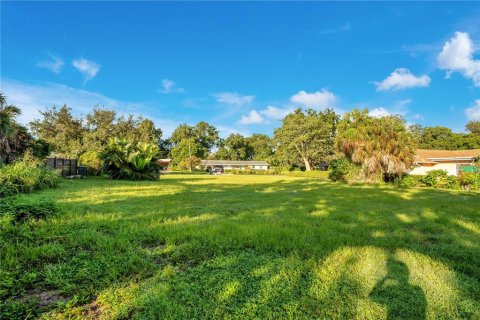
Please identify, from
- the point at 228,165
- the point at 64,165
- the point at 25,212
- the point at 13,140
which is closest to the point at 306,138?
the point at 228,165

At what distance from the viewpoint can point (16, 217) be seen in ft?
13.4

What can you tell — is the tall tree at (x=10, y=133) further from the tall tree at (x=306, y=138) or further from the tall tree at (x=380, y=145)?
the tall tree at (x=306, y=138)

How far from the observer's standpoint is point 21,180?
8.40 meters

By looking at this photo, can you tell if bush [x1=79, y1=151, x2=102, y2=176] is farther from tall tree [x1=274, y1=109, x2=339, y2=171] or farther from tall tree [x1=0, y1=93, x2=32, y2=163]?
tall tree [x1=274, y1=109, x2=339, y2=171]

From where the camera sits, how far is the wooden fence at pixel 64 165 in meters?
15.4

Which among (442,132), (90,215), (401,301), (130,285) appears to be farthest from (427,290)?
(442,132)

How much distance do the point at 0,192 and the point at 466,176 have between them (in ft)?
69.6

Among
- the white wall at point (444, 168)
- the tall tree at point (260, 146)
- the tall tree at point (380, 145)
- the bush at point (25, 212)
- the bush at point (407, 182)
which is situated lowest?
the bush at point (407, 182)

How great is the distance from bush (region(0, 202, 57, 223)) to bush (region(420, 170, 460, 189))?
19.1 metres

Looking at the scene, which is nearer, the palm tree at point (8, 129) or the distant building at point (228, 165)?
the palm tree at point (8, 129)

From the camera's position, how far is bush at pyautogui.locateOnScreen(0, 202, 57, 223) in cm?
404

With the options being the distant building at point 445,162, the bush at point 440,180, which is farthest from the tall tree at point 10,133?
the distant building at point 445,162

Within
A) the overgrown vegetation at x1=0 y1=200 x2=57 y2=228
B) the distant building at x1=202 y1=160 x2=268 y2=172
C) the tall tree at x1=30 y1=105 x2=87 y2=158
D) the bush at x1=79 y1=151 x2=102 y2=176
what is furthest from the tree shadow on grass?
the distant building at x1=202 y1=160 x2=268 y2=172

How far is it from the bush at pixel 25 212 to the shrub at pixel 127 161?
470 inches
